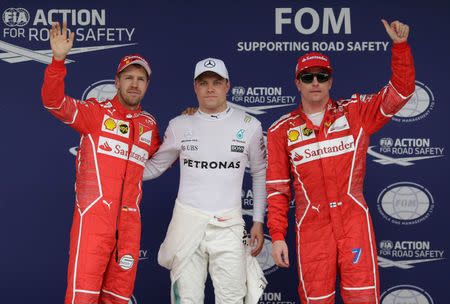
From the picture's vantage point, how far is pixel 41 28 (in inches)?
142

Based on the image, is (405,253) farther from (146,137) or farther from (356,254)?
(146,137)

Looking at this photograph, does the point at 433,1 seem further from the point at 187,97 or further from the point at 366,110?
the point at 187,97

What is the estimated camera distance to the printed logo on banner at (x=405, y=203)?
3.53m

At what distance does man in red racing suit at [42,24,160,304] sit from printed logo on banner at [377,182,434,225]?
1.69 metres

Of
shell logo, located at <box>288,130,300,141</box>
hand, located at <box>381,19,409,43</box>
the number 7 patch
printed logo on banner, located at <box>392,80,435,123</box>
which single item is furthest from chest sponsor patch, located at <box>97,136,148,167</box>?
printed logo on banner, located at <box>392,80,435,123</box>

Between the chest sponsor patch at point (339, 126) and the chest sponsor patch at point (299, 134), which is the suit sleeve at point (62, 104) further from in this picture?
the chest sponsor patch at point (339, 126)

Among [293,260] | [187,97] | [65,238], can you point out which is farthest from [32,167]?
[293,260]

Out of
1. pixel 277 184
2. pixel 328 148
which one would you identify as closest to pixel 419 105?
pixel 328 148

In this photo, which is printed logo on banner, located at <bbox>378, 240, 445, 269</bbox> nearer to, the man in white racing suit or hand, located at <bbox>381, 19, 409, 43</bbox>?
the man in white racing suit

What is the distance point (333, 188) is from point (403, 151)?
1.28 meters

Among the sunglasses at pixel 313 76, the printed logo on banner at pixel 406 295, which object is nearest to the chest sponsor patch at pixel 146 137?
the sunglasses at pixel 313 76

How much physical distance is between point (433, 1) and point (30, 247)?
10.5 ft

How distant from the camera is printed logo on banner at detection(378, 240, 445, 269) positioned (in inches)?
139

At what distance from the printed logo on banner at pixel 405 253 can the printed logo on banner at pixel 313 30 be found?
1.32m
